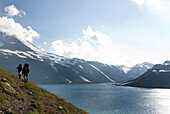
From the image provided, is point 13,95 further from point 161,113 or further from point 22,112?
point 161,113

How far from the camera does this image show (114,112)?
86.1 m

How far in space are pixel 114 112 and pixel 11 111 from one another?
274ft

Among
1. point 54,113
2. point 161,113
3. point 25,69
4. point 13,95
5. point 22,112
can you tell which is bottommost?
point 161,113

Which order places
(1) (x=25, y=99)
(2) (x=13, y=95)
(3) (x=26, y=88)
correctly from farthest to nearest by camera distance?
1. (3) (x=26, y=88)
2. (1) (x=25, y=99)
3. (2) (x=13, y=95)

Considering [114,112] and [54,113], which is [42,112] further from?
[114,112]

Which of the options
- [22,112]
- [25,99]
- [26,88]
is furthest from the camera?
[26,88]

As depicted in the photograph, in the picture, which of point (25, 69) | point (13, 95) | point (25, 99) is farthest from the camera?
point (25, 69)

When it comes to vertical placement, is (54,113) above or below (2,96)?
below

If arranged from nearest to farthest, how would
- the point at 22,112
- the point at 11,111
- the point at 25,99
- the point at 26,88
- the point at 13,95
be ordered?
the point at 11,111 < the point at 22,112 < the point at 13,95 < the point at 25,99 < the point at 26,88

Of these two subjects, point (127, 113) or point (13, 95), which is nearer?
point (13, 95)

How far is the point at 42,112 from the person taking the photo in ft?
51.5

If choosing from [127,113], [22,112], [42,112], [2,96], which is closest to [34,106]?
[42,112]

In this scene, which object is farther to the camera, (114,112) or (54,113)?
(114,112)

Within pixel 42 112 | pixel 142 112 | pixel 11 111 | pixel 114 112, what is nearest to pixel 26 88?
pixel 42 112
